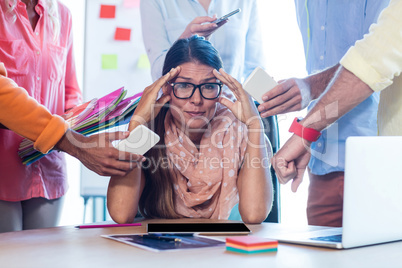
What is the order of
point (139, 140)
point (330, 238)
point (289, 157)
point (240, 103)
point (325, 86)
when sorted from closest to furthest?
point (330, 238) → point (139, 140) → point (289, 157) → point (325, 86) → point (240, 103)

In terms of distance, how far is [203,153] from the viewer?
1.60 m

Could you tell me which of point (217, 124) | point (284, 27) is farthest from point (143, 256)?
point (284, 27)

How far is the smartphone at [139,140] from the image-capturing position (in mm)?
1146

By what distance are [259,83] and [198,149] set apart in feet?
1.46

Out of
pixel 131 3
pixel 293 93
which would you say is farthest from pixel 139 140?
pixel 131 3

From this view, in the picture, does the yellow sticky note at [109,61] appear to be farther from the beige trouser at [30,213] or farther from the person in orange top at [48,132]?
the person in orange top at [48,132]

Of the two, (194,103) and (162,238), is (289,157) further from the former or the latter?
(162,238)

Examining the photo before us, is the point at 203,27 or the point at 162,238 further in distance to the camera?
the point at 203,27

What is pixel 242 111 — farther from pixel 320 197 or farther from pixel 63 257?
pixel 63 257

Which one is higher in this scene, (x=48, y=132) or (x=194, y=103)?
(x=194, y=103)

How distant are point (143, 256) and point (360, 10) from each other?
1098 millimetres

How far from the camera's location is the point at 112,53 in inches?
103

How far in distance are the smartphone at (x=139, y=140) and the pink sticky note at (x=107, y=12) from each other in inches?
63.5

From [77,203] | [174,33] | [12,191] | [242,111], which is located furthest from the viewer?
[77,203]
